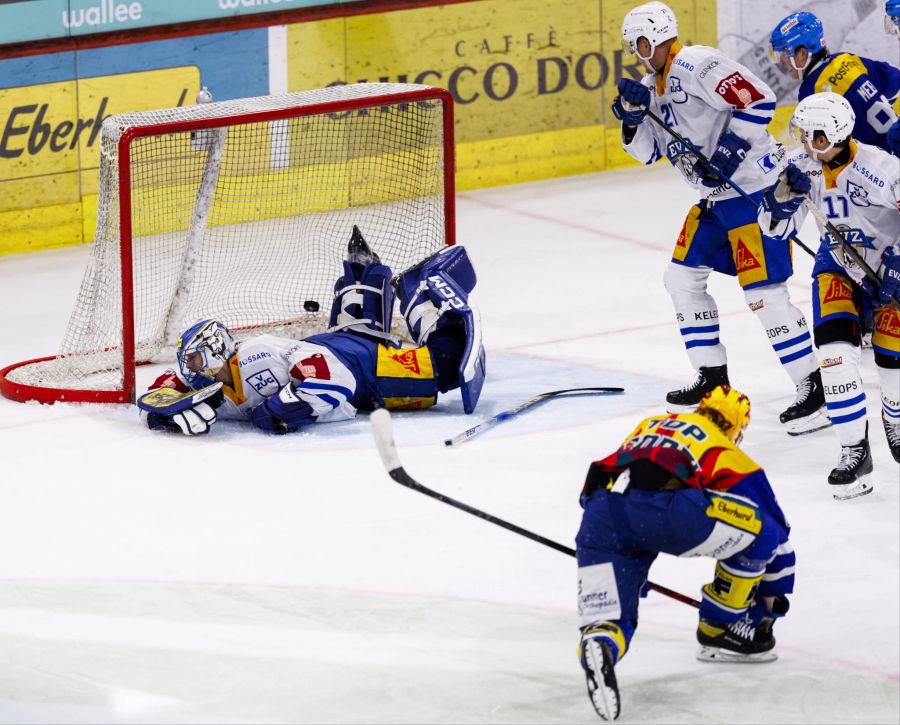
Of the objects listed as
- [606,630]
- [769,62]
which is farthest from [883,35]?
[606,630]

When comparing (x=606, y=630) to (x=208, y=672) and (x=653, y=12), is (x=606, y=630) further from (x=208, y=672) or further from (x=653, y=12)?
(x=653, y=12)

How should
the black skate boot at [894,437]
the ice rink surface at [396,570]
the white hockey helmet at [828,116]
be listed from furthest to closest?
the black skate boot at [894,437]
the white hockey helmet at [828,116]
the ice rink surface at [396,570]

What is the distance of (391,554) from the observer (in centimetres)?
520

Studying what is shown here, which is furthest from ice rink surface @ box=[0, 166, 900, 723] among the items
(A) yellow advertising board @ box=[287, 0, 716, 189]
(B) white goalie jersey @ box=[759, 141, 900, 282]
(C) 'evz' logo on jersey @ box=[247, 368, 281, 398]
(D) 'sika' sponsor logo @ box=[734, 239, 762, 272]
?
(A) yellow advertising board @ box=[287, 0, 716, 189]

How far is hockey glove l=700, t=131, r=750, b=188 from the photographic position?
6133 millimetres

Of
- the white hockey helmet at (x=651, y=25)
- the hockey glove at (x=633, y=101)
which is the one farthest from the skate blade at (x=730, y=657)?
the white hockey helmet at (x=651, y=25)

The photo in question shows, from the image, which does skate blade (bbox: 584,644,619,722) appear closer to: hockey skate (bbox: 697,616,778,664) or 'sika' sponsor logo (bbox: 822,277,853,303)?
hockey skate (bbox: 697,616,778,664)

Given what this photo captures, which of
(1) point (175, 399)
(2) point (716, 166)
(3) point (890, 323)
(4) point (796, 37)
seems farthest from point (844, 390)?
(1) point (175, 399)

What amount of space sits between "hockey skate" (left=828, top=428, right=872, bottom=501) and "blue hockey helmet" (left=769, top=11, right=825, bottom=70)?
175 centimetres

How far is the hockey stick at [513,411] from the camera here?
6.19 m

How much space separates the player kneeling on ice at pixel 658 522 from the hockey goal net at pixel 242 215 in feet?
9.42

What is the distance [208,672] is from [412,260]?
133 inches

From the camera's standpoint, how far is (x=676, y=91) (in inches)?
243

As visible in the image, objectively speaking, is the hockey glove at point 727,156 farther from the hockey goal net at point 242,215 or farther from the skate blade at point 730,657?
the skate blade at point 730,657
